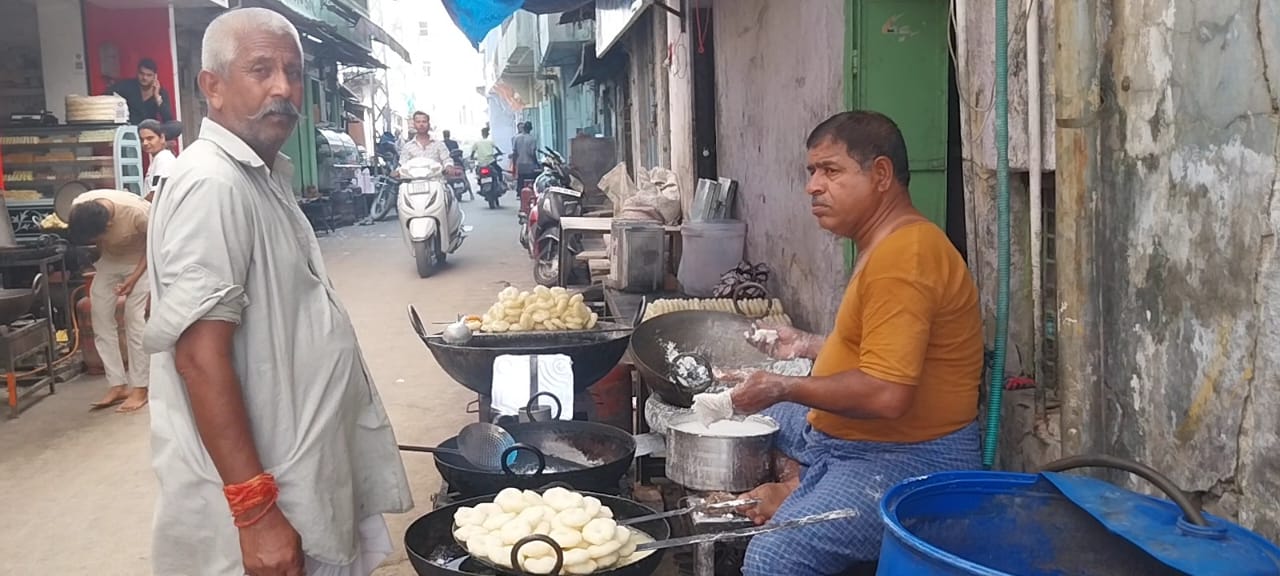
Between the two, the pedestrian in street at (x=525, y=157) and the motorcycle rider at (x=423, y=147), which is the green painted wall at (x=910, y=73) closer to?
the motorcycle rider at (x=423, y=147)

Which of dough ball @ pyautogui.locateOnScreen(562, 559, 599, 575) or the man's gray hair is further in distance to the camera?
dough ball @ pyautogui.locateOnScreen(562, 559, 599, 575)

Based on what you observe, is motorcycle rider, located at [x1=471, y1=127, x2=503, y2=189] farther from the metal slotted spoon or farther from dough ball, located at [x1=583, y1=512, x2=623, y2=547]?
dough ball, located at [x1=583, y1=512, x2=623, y2=547]

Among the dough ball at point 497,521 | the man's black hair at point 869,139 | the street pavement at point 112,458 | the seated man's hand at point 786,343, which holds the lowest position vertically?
the street pavement at point 112,458

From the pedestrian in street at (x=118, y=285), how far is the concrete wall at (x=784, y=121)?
14.2ft

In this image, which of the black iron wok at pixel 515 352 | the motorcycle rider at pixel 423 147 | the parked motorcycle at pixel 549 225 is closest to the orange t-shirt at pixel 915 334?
the black iron wok at pixel 515 352

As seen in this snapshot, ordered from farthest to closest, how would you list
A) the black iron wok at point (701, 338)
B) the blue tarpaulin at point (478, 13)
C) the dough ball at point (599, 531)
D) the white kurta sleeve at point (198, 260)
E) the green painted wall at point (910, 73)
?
the blue tarpaulin at point (478, 13) < the black iron wok at point (701, 338) < the green painted wall at point (910, 73) < the dough ball at point (599, 531) < the white kurta sleeve at point (198, 260)

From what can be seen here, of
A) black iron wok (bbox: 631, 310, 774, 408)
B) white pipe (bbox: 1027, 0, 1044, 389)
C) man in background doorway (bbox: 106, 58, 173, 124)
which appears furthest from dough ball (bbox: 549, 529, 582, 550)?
man in background doorway (bbox: 106, 58, 173, 124)

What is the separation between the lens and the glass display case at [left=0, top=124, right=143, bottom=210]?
34.4 ft

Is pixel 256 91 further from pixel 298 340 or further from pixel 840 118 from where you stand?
pixel 840 118

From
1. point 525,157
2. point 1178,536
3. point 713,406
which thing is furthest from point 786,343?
point 525,157

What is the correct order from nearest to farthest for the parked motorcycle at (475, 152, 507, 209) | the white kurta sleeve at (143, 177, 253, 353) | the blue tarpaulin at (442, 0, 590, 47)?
the white kurta sleeve at (143, 177, 253, 353) → the blue tarpaulin at (442, 0, 590, 47) → the parked motorcycle at (475, 152, 507, 209)

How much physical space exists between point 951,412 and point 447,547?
154 centimetres

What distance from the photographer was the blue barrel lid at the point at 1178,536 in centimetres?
161

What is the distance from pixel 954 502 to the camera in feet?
6.95
